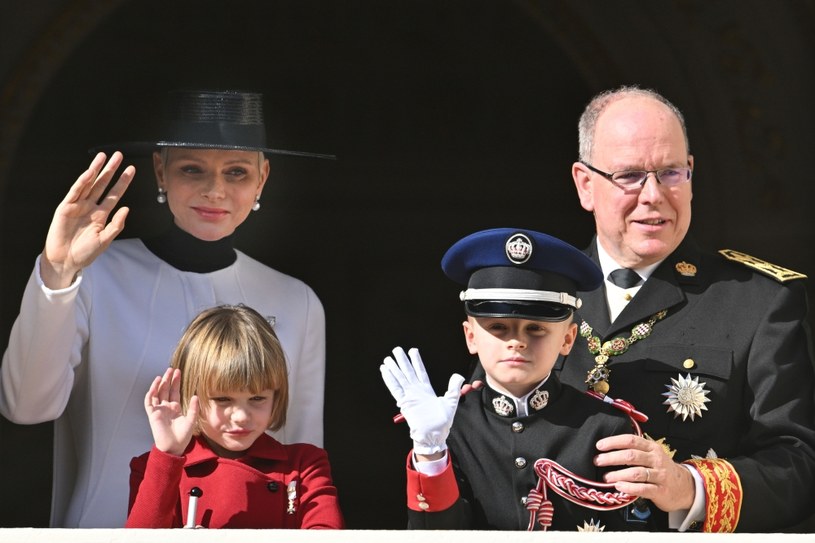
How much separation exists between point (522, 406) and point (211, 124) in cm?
130

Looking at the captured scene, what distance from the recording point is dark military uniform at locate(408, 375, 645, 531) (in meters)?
4.79

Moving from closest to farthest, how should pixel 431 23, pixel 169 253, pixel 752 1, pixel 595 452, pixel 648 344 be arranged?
pixel 595 452
pixel 648 344
pixel 169 253
pixel 752 1
pixel 431 23

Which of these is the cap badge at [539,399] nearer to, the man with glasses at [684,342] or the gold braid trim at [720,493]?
the man with glasses at [684,342]

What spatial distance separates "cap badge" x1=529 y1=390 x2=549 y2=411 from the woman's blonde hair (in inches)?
25.4

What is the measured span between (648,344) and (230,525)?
121 cm

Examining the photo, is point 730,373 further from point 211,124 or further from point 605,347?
point 211,124

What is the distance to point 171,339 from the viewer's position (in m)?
5.36

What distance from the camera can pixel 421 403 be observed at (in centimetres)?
460

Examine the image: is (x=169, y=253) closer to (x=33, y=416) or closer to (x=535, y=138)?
(x=33, y=416)

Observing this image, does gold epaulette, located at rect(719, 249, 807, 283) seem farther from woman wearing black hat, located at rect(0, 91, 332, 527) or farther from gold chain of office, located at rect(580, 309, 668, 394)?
woman wearing black hat, located at rect(0, 91, 332, 527)

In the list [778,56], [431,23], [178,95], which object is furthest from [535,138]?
[178,95]

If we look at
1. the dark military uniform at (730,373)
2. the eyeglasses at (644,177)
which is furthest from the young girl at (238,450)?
the eyeglasses at (644,177)

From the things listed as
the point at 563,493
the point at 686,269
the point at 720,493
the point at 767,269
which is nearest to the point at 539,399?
the point at 563,493

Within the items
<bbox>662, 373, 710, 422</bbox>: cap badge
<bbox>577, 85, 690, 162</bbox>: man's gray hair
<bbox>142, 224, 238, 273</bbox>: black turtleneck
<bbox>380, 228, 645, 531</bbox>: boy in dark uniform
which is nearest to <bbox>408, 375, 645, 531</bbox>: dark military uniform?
<bbox>380, 228, 645, 531</bbox>: boy in dark uniform
